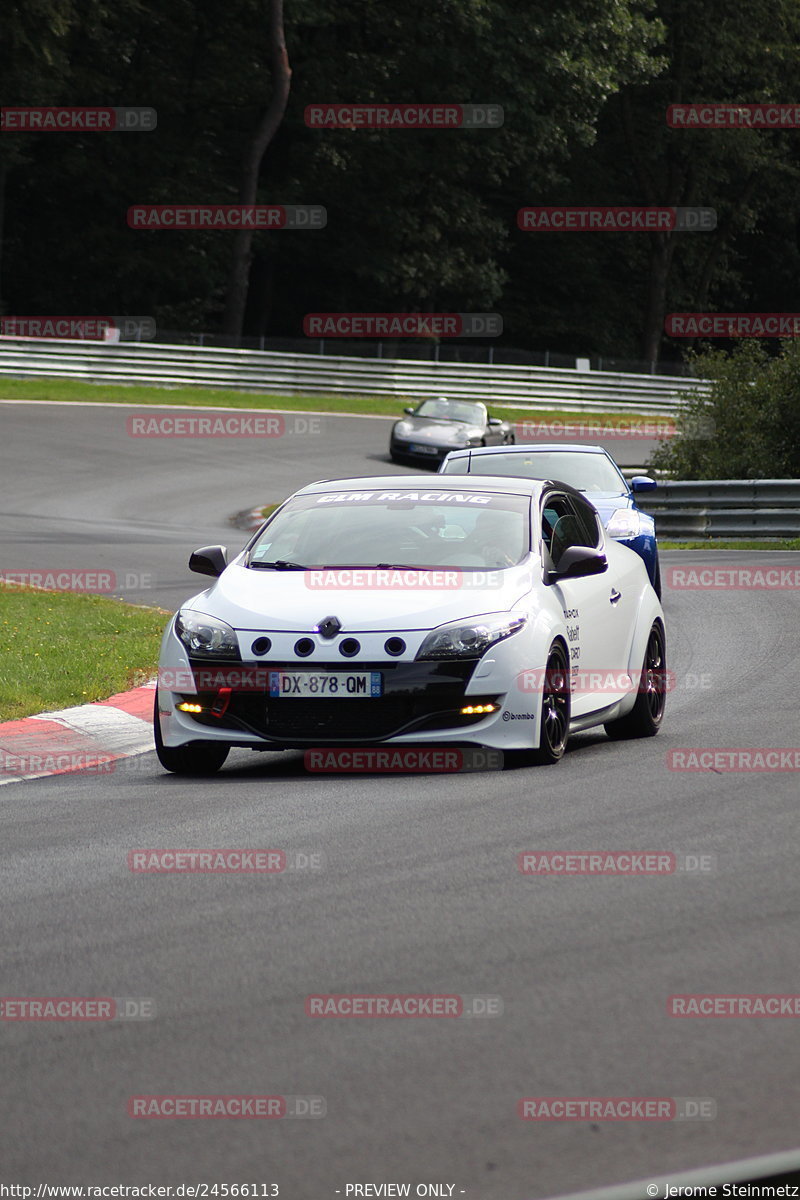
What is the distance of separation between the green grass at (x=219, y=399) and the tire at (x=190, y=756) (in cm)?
3305

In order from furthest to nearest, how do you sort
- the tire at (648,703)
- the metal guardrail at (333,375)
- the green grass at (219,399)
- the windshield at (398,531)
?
1. the metal guardrail at (333,375)
2. the green grass at (219,399)
3. the tire at (648,703)
4. the windshield at (398,531)

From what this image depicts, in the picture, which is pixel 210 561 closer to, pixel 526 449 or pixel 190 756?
Answer: pixel 190 756

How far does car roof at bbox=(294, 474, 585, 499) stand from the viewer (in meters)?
10.5

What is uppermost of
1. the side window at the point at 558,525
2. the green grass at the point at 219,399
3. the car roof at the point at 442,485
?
the car roof at the point at 442,485

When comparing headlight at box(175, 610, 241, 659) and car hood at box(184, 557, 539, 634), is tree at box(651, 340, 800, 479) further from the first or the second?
headlight at box(175, 610, 241, 659)

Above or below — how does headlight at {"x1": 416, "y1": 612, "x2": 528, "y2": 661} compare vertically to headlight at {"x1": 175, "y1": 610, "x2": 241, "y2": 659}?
above

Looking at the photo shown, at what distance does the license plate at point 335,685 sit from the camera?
8.77 metres

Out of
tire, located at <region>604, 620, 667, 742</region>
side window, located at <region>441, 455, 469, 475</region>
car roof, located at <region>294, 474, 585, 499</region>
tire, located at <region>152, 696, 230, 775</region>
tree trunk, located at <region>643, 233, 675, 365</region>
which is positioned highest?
tree trunk, located at <region>643, 233, 675, 365</region>

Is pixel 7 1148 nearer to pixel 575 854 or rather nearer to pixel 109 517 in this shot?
pixel 575 854

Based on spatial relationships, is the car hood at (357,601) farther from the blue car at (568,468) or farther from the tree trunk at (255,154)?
the tree trunk at (255,154)

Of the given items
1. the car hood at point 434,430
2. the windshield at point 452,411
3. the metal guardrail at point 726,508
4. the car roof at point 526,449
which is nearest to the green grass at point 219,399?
the windshield at point 452,411

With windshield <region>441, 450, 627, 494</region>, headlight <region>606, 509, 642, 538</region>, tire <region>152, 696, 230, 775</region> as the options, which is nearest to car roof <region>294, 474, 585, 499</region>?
tire <region>152, 696, 230, 775</region>

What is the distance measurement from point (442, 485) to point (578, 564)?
4.17 feet

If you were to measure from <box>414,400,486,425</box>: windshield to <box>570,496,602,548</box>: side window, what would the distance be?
28533mm
